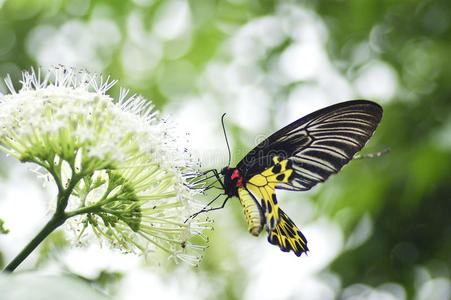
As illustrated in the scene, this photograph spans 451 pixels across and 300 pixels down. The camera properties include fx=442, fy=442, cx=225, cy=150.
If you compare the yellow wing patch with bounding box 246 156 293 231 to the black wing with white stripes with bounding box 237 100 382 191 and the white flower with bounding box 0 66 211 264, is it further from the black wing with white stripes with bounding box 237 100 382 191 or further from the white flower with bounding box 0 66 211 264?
the white flower with bounding box 0 66 211 264

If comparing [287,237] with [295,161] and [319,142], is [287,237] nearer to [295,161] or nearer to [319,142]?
[295,161]

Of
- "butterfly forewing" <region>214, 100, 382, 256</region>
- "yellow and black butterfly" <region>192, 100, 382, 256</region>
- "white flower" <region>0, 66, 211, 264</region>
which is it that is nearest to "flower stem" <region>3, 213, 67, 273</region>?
"white flower" <region>0, 66, 211, 264</region>

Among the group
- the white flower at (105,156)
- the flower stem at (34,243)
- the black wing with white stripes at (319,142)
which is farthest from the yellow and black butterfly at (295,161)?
the flower stem at (34,243)

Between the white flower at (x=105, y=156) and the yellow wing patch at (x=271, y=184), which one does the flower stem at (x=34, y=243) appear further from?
the yellow wing patch at (x=271, y=184)

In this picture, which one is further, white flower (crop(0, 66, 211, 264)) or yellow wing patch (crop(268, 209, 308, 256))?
yellow wing patch (crop(268, 209, 308, 256))

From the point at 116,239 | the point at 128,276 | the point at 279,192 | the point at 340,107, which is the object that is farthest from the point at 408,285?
the point at 116,239
